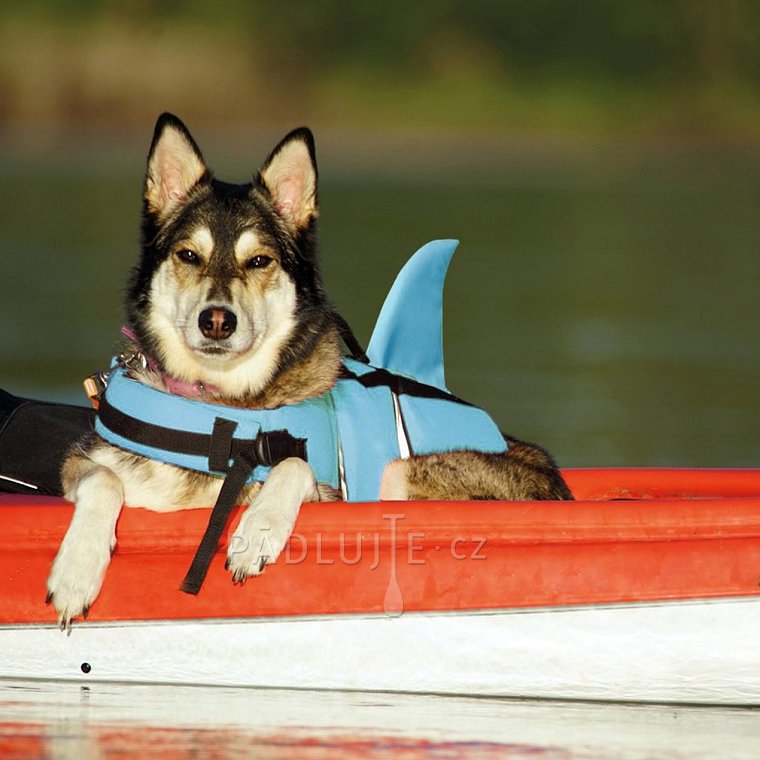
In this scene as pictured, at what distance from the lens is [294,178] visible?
571 centimetres

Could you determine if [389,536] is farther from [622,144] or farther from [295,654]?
[622,144]

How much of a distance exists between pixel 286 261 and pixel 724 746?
206 centimetres

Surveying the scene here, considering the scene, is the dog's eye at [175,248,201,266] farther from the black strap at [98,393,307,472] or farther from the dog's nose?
the black strap at [98,393,307,472]

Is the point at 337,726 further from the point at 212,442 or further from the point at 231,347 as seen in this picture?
the point at 231,347

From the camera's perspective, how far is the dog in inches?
205

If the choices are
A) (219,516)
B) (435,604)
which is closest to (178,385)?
(219,516)

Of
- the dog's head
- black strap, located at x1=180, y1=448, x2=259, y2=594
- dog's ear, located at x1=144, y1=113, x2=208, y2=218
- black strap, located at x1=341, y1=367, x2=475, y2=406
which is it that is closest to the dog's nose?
the dog's head

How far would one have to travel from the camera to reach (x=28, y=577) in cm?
541

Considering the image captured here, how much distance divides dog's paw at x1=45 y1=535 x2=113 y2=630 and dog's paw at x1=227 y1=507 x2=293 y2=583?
0.40 meters

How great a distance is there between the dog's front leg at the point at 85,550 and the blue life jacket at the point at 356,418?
0.22 metres

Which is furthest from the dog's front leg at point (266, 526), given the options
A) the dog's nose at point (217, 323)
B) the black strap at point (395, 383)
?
the black strap at point (395, 383)

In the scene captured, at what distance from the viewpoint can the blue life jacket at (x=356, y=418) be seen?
5.34m

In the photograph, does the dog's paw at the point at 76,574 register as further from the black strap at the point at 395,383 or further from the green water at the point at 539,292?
the green water at the point at 539,292

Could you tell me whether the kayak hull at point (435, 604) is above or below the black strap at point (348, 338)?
below
